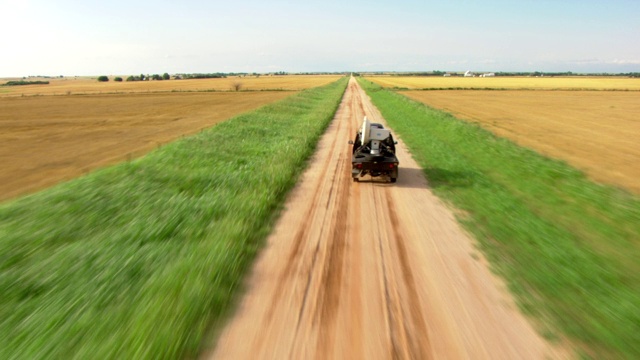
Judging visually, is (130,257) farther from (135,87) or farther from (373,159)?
(135,87)

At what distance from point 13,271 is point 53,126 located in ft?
86.5

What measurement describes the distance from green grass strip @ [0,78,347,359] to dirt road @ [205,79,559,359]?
0.59 metres

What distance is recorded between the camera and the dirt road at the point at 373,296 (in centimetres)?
388

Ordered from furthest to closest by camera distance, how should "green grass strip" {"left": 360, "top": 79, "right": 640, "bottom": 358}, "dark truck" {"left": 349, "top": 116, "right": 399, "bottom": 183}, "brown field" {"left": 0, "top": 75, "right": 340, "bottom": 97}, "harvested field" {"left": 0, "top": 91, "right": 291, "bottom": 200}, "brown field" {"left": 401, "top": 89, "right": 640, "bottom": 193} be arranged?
"brown field" {"left": 0, "top": 75, "right": 340, "bottom": 97} → "brown field" {"left": 401, "top": 89, "right": 640, "bottom": 193} → "harvested field" {"left": 0, "top": 91, "right": 291, "bottom": 200} → "dark truck" {"left": 349, "top": 116, "right": 399, "bottom": 183} → "green grass strip" {"left": 360, "top": 79, "right": 640, "bottom": 358}

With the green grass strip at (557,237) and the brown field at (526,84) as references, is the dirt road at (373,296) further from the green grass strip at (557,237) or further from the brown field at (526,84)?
the brown field at (526,84)

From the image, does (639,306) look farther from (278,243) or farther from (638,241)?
(278,243)

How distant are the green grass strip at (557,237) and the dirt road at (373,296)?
0.47 metres

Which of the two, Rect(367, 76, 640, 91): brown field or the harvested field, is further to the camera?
Rect(367, 76, 640, 91): brown field

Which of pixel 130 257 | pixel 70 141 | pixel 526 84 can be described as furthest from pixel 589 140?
pixel 526 84

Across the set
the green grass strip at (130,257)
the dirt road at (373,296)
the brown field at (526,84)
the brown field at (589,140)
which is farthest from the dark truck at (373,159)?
the brown field at (526,84)

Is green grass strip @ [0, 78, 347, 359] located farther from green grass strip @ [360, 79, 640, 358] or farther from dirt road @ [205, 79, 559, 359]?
green grass strip @ [360, 79, 640, 358]

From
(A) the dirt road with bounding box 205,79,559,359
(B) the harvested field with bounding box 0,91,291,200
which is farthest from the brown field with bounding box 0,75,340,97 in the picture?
(A) the dirt road with bounding box 205,79,559,359

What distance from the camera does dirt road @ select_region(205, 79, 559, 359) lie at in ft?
12.7

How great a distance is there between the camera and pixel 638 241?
22.5 feet
